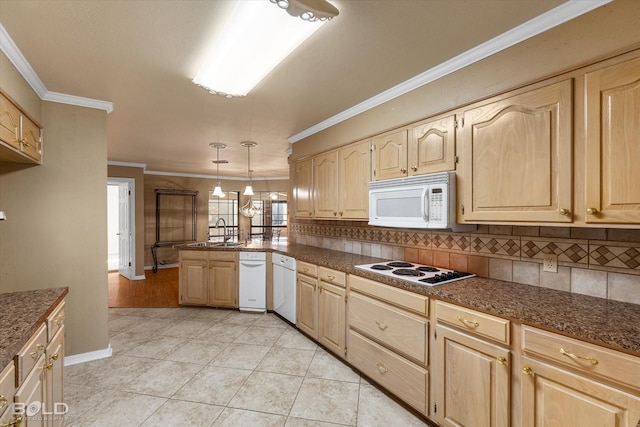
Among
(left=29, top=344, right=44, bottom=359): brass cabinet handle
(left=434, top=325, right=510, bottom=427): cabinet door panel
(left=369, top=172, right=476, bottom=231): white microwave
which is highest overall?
(left=369, top=172, right=476, bottom=231): white microwave

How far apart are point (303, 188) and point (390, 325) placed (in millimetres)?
2192

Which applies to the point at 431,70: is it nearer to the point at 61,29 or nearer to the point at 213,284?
the point at 61,29

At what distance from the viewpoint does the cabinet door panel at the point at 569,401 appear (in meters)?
1.12

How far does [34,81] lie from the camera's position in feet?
7.30

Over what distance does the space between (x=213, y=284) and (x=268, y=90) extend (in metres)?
2.83

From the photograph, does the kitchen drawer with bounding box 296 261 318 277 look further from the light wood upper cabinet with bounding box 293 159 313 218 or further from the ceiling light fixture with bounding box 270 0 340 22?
the ceiling light fixture with bounding box 270 0 340 22

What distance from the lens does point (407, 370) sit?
6.47 ft

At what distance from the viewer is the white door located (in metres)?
6.04

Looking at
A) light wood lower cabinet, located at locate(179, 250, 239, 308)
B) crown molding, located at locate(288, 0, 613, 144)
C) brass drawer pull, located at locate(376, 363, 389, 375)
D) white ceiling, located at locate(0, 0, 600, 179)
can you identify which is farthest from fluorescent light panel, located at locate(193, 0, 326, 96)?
light wood lower cabinet, located at locate(179, 250, 239, 308)

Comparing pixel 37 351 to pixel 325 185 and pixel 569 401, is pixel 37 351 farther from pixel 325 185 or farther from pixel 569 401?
pixel 325 185

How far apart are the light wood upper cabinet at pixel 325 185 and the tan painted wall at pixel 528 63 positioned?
2.38ft

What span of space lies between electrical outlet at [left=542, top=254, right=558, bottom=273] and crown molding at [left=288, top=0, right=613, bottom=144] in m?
1.28

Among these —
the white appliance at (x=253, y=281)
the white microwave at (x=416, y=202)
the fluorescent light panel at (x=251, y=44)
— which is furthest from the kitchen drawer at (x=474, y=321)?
the white appliance at (x=253, y=281)

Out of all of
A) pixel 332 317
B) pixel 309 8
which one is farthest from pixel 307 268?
pixel 309 8
